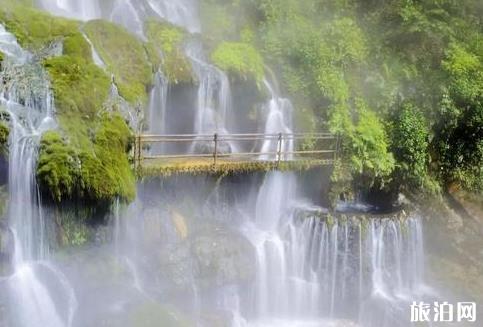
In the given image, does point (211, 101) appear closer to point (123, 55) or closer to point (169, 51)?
point (169, 51)

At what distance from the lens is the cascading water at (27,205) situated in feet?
31.9

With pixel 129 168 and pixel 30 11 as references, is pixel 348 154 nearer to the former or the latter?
pixel 129 168

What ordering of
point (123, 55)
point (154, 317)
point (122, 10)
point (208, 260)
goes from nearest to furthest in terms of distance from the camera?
point (154, 317)
point (208, 260)
point (123, 55)
point (122, 10)

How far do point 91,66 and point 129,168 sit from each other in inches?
104

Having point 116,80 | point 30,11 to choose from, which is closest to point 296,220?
point 116,80

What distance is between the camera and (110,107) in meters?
11.5

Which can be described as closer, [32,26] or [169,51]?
[32,26]

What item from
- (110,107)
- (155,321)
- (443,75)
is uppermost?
(443,75)

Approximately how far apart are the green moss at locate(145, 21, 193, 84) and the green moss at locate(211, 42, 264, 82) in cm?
116

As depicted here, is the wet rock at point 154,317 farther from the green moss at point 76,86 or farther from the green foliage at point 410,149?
the green foliage at point 410,149

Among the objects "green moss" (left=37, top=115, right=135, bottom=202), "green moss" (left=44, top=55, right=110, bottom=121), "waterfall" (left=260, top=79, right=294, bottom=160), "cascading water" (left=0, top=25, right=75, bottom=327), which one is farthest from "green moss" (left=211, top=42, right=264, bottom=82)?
"cascading water" (left=0, top=25, right=75, bottom=327)

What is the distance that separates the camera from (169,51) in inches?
590

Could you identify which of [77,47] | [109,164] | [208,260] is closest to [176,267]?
[208,260]

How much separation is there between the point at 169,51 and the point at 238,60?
7.23ft
